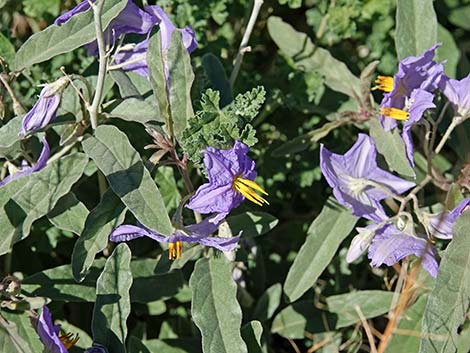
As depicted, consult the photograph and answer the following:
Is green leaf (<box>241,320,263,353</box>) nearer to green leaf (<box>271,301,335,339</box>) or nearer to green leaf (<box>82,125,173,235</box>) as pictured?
green leaf (<box>271,301,335,339</box>)

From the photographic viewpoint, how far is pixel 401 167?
1.94 m

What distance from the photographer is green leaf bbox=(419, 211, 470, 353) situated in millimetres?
1753

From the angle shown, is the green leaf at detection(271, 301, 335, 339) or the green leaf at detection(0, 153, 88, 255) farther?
the green leaf at detection(271, 301, 335, 339)

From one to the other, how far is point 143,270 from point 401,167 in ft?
2.37

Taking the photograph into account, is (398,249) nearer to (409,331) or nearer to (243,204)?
(409,331)

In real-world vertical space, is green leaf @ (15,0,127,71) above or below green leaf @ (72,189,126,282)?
above

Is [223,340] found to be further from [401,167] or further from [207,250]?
[401,167]

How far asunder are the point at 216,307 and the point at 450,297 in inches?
20.6

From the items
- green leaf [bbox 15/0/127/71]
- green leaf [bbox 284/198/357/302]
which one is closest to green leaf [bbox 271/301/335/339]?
green leaf [bbox 284/198/357/302]

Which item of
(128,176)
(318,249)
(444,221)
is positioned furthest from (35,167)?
(444,221)

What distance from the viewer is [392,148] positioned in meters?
1.99

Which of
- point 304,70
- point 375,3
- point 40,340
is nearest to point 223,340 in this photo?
point 40,340

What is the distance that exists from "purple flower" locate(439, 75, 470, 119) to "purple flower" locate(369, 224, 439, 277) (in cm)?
37

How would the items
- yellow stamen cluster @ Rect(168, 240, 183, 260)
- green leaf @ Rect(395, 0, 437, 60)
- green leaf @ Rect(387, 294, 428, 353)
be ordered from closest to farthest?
yellow stamen cluster @ Rect(168, 240, 183, 260)
green leaf @ Rect(387, 294, 428, 353)
green leaf @ Rect(395, 0, 437, 60)
